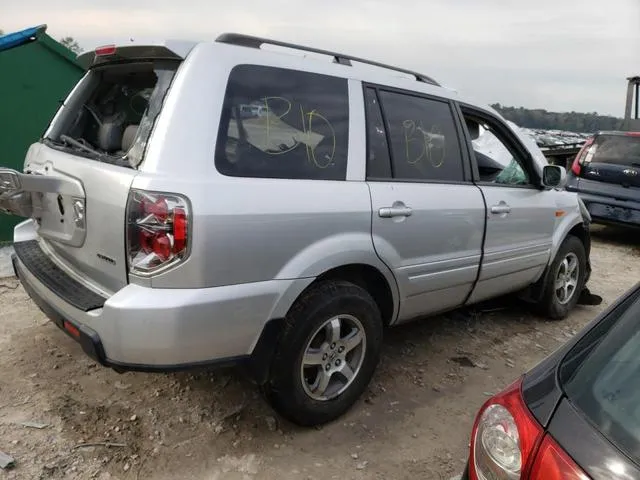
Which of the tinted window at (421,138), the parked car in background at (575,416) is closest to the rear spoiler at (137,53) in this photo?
the tinted window at (421,138)

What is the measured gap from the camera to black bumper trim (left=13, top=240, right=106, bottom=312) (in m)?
2.41

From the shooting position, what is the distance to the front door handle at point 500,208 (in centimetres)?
362

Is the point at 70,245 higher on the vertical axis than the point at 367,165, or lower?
lower

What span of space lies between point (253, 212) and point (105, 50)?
128cm

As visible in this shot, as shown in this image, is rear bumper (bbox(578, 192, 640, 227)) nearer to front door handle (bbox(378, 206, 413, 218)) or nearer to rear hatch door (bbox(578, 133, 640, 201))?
rear hatch door (bbox(578, 133, 640, 201))

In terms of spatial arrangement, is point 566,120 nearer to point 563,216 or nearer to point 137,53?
point 563,216

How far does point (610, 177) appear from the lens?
7.84 m

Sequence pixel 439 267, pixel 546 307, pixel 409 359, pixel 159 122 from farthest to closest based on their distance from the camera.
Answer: pixel 546 307, pixel 409 359, pixel 439 267, pixel 159 122

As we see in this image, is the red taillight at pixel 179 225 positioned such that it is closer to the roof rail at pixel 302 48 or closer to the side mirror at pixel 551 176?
the roof rail at pixel 302 48

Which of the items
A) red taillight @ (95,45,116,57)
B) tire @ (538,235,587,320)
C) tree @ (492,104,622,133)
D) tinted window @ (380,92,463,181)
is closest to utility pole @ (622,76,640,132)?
tree @ (492,104,622,133)

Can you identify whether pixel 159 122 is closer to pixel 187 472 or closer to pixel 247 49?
pixel 247 49

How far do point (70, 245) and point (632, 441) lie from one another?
243cm

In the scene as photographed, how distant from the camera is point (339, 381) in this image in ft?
9.78

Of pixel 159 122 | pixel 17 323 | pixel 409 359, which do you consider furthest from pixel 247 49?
pixel 17 323
